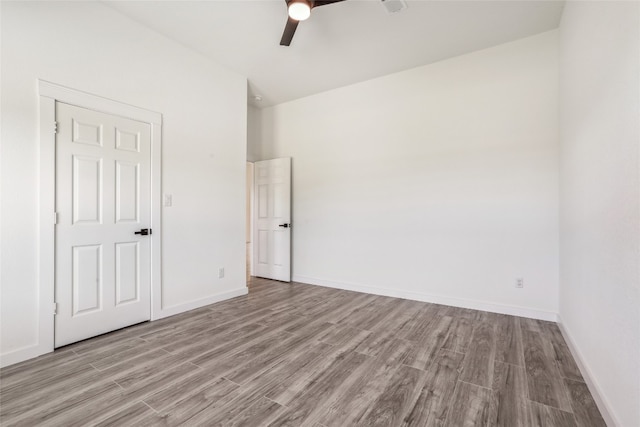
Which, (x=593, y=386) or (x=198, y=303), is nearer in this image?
(x=593, y=386)

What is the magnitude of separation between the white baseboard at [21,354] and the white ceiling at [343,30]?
10.5ft

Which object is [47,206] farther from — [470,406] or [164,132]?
[470,406]

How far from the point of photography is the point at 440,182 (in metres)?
3.81

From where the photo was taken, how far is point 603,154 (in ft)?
→ 5.87

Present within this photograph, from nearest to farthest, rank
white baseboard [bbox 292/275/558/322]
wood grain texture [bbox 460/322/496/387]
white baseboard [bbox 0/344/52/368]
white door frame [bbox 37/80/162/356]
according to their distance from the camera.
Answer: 1. wood grain texture [bbox 460/322/496/387]
2. white baseboard [bbox 0/344/52/368]
3. white door frame [bbox 37/80/162/356]
4. white baseboard [bbox 292/275/558/322]

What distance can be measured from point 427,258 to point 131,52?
4225 mm

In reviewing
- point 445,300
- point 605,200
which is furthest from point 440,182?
point 605,200

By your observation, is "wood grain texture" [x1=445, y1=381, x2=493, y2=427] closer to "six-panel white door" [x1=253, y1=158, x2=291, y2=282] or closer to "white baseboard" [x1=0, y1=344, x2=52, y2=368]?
"white baseboard" [x1=0, y1=344, x2=52, y2=368]

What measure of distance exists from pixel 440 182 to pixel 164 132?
137 inches

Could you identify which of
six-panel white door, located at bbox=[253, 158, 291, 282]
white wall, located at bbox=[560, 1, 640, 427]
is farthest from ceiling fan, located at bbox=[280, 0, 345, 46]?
six-panel white door, located at bbox=[253, 158, 291, 282]

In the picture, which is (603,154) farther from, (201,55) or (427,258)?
(201,55)

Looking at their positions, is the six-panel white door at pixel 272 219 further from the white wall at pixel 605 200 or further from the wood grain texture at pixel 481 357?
the white wall at pixel 605 200

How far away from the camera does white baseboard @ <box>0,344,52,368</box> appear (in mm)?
2232

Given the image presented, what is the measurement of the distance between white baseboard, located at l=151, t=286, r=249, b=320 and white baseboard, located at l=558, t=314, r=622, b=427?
12.2ft
